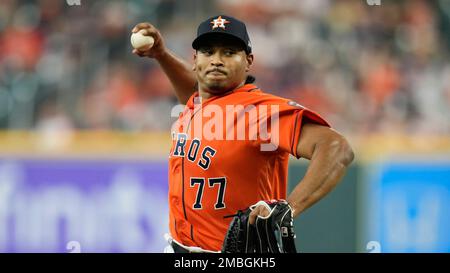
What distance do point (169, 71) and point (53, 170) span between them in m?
2.99

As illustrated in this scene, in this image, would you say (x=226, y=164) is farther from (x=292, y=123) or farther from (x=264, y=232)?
(x=264, y=232)

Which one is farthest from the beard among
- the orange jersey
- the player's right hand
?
the player's right hand

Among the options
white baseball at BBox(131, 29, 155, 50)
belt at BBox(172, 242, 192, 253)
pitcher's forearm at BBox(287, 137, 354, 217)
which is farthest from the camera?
white baseball at BBox(131, 29, 155, 50)

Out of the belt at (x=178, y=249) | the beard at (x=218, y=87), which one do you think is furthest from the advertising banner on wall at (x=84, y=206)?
the beard at (x=218, y=87)

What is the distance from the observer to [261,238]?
3049 millimetres

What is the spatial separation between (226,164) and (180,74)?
1.02 m

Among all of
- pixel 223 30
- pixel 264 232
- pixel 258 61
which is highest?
pixel 258 61

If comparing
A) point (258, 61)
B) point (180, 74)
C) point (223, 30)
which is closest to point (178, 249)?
point (223, 30)

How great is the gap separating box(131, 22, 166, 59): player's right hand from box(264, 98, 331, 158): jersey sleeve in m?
0.95

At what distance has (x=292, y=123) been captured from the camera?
3203 millimetres

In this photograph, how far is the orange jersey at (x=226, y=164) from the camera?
11.0 feet

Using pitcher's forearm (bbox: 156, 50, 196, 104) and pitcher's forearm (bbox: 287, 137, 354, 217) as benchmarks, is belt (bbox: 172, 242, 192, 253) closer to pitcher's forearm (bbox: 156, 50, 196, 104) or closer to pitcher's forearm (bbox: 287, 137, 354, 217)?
pitcher's forearm (bbox: 287, 137, 354, 217)

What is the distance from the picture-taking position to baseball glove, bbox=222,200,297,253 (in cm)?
297

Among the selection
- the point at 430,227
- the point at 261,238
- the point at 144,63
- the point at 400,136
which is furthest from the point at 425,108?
the point at 261,238
